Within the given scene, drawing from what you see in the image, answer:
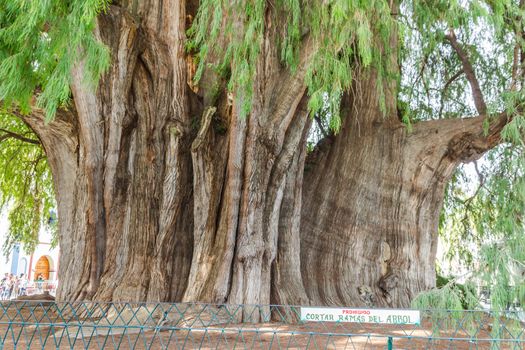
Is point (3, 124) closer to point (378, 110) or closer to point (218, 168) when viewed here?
point (218, 168)

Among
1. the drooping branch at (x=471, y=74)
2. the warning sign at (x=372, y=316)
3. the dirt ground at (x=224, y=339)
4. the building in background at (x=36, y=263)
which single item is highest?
the drooping branch at (x=471, y=74)

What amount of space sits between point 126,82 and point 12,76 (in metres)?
2.45

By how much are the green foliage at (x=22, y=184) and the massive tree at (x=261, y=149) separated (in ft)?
9.27

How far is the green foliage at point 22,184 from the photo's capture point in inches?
333

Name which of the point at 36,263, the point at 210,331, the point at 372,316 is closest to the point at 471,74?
the point at 372,316

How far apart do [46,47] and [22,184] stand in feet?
20.5

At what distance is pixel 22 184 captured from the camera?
861cm

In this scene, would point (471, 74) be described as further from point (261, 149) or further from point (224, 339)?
point (224, 339)

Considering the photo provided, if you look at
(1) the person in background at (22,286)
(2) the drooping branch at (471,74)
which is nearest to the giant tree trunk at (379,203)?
(2) the drooping branch at (471,74)

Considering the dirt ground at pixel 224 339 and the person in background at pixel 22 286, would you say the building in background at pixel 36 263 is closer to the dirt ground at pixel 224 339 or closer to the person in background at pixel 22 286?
the person in background at pixel 22 286

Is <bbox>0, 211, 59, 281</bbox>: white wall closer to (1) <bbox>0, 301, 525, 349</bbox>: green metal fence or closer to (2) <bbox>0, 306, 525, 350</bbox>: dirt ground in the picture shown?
(1) <bbox>0, 301, 525, 349</bbox>: green metal fence

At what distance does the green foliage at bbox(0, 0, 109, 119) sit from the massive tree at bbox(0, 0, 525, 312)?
106 cm

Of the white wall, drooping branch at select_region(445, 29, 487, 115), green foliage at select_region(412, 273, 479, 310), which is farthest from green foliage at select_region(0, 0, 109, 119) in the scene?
the white wall

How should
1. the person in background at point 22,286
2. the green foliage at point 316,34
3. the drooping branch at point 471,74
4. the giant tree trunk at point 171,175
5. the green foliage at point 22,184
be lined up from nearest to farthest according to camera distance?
the green foliage at point 316,34
the giant tree trunk at point 171,175
the drooping branch at point 471,74
the green foliage at point 22,184
the person in background at point 22,286
